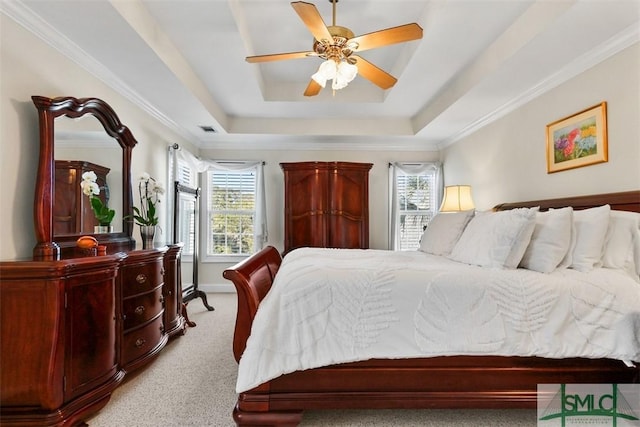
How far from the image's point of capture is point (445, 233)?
9.48 feet

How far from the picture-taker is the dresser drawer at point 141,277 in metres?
2.18

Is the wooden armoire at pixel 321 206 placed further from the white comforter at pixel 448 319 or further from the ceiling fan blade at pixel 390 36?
the white comforter at pixel 448 319

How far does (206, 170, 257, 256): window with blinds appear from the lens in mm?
5090

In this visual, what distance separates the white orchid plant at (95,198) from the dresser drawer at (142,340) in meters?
0.86

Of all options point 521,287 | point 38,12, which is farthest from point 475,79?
point 38,12

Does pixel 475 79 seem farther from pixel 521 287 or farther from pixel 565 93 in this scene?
pixel 521 287

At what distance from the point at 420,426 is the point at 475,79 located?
2777 millimetres

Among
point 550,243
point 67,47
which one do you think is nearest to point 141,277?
point 67,47

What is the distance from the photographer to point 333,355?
1.62m

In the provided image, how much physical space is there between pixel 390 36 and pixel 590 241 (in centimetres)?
173

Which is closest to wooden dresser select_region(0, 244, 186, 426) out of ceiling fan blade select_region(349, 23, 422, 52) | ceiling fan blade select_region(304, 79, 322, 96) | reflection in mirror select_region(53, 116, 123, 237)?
reflection in mirror select_region(53, 116, 123, 237)

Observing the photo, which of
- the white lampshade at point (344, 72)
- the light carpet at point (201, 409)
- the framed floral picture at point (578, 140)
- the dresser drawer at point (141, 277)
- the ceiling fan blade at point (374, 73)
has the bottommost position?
the light carpet at point (201, 409)

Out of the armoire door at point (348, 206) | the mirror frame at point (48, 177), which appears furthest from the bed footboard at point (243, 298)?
the armoire door at point (348, 206)

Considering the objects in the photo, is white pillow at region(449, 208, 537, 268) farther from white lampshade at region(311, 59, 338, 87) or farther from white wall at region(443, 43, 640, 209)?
white lampshade at region(311, 59, 338, 87)
